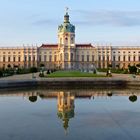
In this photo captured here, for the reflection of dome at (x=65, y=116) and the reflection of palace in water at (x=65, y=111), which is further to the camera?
the reflection of palace in water at (x=65, y=111)

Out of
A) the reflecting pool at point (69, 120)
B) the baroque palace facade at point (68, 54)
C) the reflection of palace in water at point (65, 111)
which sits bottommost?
the reflecting pool at point (69, 120)

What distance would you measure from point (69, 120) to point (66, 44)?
256 ft

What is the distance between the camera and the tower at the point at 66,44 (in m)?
88.5

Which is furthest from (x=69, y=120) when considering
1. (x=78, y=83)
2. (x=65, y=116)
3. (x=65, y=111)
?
(x=78, y=83)

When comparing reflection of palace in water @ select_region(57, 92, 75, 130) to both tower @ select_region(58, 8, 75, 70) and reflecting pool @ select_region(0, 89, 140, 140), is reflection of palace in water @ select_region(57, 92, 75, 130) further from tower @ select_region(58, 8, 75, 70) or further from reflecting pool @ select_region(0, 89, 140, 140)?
tower @ select_region(58, 8, 75, 70)

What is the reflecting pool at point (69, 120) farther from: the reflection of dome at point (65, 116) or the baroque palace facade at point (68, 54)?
the baroque palace facade at point (68, 54)

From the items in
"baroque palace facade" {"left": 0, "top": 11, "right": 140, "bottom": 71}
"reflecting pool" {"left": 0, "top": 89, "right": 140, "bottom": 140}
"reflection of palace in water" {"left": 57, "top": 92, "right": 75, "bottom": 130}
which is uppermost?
"baroque palace facade" {"left": 0, "top": 11, "right": 140, "bottom": 71}

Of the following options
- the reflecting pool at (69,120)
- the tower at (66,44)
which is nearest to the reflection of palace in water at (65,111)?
the reflecting pool at (69,120)

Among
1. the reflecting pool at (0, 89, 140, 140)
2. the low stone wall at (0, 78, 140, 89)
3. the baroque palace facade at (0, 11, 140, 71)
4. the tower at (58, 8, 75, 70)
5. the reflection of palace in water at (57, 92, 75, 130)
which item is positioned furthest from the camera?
the baroque palace facade at (0, 11, 140, 71)

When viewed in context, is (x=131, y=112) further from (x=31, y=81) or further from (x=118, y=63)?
Answer: (x=118, y=63)

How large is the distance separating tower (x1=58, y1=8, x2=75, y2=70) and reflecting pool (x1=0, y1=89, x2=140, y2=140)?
72199mm

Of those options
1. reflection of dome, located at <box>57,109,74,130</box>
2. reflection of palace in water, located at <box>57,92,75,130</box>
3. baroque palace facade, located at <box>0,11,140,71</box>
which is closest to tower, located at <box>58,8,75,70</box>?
baroque palace facade, located at <box>0,11,140,71</box>

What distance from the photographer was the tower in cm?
8850

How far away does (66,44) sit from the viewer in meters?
89.5
